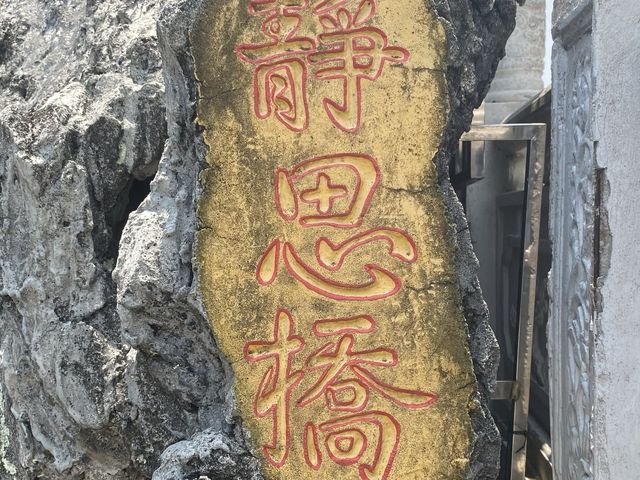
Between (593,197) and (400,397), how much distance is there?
0.77 meters

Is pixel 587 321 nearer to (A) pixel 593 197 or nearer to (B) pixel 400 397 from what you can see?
(A) pixel 593 197

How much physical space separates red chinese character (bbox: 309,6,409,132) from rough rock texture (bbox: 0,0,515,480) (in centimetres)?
22

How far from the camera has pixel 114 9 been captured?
238cm

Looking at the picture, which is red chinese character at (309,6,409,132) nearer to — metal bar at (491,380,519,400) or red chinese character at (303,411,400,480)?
red chinese character at (303,411,400,480)

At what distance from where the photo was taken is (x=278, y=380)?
1.79 metres

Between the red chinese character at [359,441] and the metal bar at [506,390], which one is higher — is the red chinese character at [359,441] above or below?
above

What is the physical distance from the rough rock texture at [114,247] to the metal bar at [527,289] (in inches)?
22.0

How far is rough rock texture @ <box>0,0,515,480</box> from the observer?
6.15ft

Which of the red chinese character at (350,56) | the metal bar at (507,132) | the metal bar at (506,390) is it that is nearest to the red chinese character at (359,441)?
the red chinese character at (350,56)

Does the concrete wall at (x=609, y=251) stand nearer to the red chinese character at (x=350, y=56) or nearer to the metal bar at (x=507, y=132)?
the red chinese character at (x=350, y=56)

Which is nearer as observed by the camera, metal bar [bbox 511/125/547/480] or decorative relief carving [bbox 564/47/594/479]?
decorative relief carving [bbox 564/47/594/479]

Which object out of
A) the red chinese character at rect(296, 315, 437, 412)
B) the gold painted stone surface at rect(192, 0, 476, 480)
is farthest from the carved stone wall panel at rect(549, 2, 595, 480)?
the red chinese character at rect(296, 315, 437, 412)

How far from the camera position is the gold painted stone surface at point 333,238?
5.85ft

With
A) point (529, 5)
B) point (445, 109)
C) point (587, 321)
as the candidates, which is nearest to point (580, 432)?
point (587, 321)
